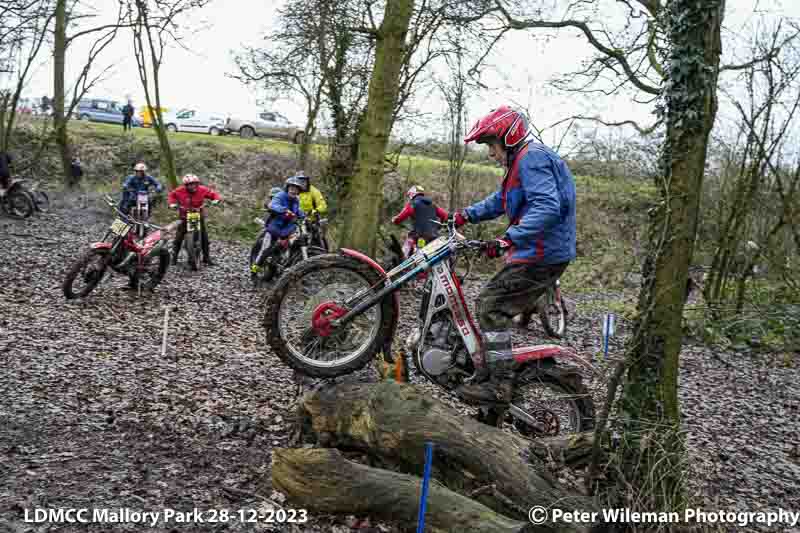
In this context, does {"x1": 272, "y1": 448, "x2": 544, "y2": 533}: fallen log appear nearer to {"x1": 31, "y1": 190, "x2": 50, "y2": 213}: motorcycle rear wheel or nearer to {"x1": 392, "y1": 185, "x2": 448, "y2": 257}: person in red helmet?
{"x1": 392, "y1": 185, "x2": 448, "y2": 257}: person in red helmet

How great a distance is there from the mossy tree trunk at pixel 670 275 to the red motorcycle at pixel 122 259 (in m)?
7.25

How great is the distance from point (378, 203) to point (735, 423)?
5.73m

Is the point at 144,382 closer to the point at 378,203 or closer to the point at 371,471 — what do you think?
the point at 371,471

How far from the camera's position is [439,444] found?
388cm

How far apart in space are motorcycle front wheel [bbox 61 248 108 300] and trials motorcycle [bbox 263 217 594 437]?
5193 millimetres

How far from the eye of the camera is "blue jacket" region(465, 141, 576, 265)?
162 inches

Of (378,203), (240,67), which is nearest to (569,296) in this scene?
(378,203)

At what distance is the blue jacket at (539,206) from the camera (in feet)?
13.5

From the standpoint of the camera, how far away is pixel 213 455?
4.28m

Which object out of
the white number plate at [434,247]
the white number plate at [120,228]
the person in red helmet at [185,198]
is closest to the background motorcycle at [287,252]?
the person in red helmet at [185,198]

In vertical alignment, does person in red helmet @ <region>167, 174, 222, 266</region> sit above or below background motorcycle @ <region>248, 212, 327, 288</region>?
above

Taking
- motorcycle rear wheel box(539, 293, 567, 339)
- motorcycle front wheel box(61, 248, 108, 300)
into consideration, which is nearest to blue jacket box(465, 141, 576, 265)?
motorcycle rear wheel box(539, 293, 567, 339)

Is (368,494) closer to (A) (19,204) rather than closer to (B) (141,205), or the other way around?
(B) (141,205)

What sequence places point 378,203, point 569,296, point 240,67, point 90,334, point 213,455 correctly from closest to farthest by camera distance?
point 213,455, point 90,334, point 378,203, point 569,296, point 240,67
